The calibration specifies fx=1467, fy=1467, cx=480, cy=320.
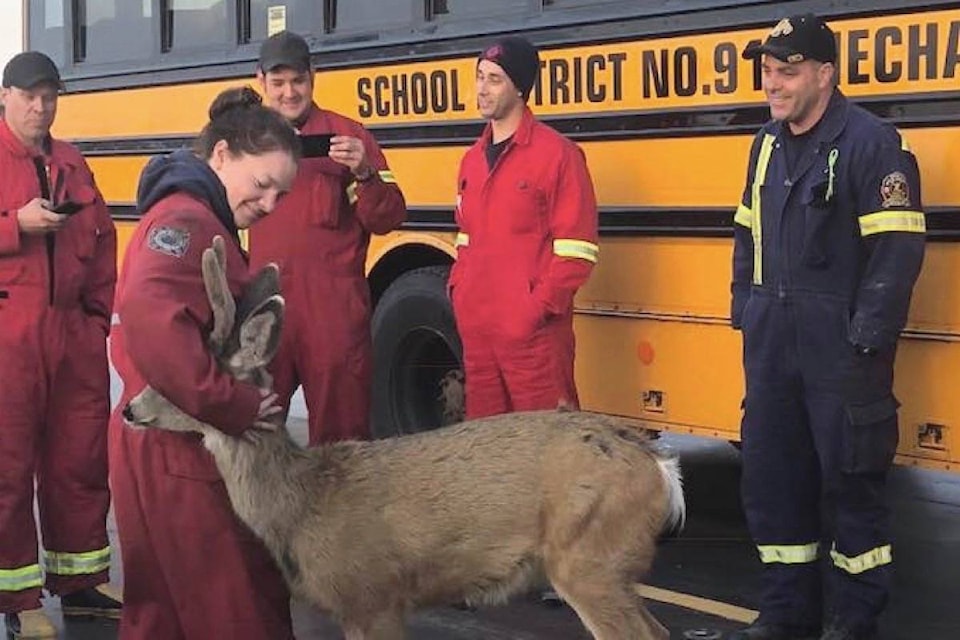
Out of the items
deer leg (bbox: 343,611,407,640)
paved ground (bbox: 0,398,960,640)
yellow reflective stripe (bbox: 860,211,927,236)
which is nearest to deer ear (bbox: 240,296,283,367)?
deer leg (bbox: 343,611,407,640)

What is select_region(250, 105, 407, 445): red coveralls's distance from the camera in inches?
206

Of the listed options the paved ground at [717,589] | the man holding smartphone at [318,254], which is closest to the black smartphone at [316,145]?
the man holding smartphone at [318,254]

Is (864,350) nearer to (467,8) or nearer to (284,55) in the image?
(284,55)

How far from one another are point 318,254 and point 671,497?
1922mm

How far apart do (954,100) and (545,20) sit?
5.83 ft

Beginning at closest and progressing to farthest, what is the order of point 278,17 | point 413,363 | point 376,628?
1. point 376,628
2. point 413,363
3. point 278,17

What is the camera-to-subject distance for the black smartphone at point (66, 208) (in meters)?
5.02

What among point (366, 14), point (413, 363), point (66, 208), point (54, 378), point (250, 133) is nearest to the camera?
point (250, 133)

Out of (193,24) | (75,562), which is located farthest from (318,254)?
(193,24)

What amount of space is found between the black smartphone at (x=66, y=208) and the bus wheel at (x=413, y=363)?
1.85 meters

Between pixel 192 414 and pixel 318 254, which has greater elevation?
pixel 318 254

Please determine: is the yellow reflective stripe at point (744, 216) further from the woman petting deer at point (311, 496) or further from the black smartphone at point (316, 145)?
the black smartphone at point (316, 145)

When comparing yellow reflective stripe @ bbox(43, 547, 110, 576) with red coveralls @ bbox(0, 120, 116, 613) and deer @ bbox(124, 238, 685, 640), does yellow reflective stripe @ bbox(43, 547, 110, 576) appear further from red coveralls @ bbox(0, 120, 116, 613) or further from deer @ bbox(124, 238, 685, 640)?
deer @ bbox(124, 238, 685, 640)

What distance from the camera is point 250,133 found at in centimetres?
332
